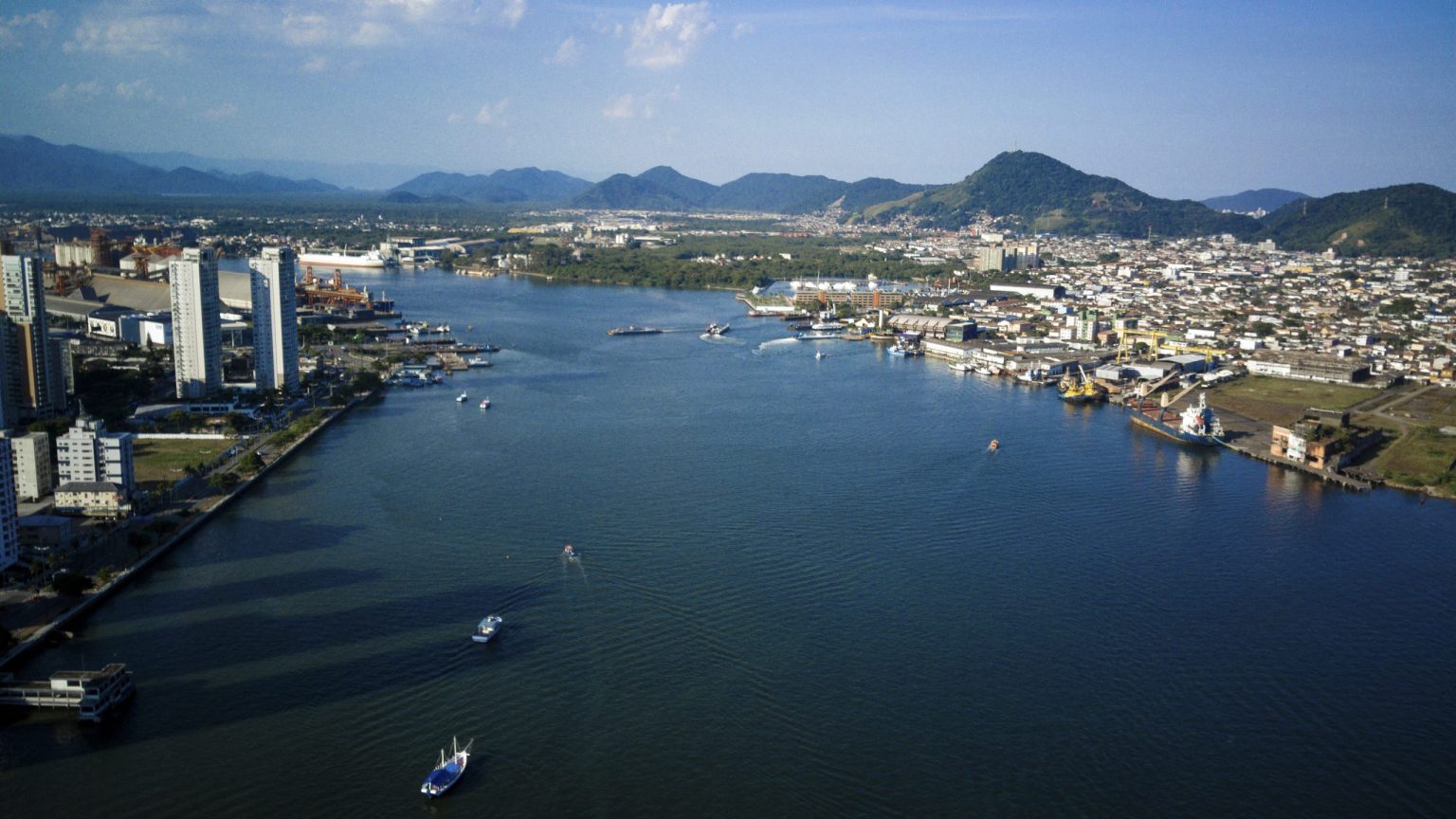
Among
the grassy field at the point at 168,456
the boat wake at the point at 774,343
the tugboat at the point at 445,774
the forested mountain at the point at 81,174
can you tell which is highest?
the forested mountain at the point at 81,174

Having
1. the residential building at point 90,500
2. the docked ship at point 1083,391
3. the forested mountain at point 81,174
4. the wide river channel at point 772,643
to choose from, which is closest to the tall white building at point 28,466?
the residential building at point 90,500

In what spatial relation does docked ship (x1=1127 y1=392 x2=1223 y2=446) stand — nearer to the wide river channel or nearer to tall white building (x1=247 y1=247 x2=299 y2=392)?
the wide river channel

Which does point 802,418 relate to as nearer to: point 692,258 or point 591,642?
point 591,642

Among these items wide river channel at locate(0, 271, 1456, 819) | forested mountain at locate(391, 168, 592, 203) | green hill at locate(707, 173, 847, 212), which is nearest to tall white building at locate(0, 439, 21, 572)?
wide river channel at locate(0, 271, 1456, 819)

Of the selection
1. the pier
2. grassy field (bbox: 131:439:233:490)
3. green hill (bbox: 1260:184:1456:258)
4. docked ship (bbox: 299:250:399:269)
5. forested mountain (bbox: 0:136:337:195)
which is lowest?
the pier

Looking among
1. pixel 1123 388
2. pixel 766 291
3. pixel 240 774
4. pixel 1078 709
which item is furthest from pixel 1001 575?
pixel 766 291

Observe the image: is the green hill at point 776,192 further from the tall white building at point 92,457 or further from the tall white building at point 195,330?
the tall white building at point 92,457
